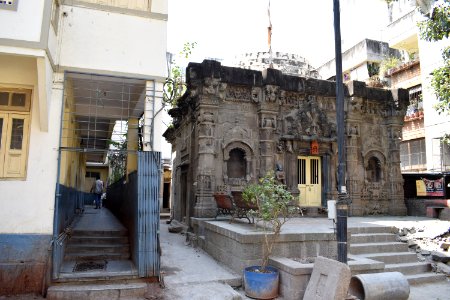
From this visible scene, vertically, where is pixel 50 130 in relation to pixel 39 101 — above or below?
below

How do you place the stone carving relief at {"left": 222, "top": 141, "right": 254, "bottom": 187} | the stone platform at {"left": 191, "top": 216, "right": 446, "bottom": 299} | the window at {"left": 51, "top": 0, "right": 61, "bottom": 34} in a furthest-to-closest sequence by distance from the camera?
the stone carving relief at {"left": 222, "top": 141, "right": 254, "bottom": 187}, the stone platform at {"left": 191, "top": 216, "right": 446, "bottom": 299}, the window at {"left": 51, "top": 0, "right": 61, "bottom": 34}

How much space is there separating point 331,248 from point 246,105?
7.05m

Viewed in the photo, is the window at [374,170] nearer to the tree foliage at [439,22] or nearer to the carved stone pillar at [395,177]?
the carved stone pillar at [395,177]

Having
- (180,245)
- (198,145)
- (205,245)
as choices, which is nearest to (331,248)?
(205,245)

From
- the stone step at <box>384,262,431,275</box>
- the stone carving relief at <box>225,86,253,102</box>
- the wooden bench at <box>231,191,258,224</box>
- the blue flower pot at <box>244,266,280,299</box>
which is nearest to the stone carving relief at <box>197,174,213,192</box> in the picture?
the wooden bench at <box>231,191,258,224</box>

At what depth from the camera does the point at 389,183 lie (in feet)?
51.5

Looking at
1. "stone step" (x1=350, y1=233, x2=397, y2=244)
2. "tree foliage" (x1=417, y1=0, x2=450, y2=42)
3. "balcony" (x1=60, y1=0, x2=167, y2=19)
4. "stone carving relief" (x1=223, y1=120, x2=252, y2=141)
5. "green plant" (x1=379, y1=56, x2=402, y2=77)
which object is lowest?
"stone step" (x1=350, y1=233, x2=397, y2=244)

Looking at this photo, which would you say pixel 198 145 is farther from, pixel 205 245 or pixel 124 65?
pixel 124 65

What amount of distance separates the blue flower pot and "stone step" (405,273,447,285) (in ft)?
12.7

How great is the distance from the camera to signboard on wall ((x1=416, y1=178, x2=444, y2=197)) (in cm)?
1489

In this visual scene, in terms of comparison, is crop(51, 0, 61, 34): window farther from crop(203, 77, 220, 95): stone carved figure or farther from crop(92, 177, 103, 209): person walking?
crop(92, 177, 103, 209): person walking

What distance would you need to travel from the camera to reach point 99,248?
8500mm

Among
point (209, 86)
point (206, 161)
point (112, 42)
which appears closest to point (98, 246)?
point (112, 42)

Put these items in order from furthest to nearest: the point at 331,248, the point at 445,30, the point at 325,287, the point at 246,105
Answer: the point at 246,105 → the point at 445,30 → the point at 331,248 → the point at 325,287
